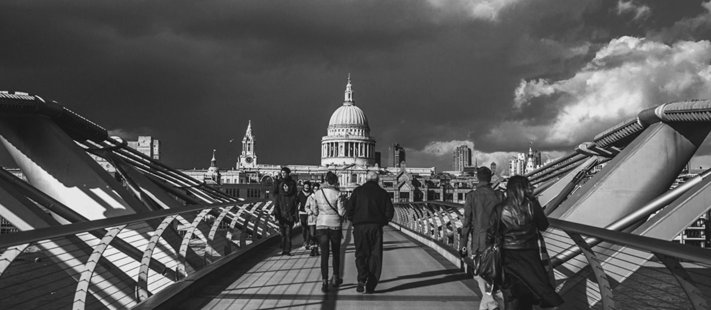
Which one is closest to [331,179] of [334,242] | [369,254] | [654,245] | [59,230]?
[334,242]

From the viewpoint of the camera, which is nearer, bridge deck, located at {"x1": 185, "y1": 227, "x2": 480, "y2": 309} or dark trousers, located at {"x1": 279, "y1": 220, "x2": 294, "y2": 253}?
bridge deck, located at {"x1": 185, "y1": 227, "x2": 480, "y2": 309}

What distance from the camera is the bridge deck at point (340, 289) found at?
8008 mm

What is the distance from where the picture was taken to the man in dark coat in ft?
46.6

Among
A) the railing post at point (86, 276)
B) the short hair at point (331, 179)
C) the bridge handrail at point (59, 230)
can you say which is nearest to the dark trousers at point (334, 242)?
the short hair at point (331, 179)

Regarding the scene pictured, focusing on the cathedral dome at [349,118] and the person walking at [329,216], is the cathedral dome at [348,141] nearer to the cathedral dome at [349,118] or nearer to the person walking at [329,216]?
the cathedral dome at [349,118]

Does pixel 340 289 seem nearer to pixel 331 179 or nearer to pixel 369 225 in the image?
pixel 369 225

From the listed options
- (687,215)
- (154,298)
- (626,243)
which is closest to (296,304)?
(154,298)

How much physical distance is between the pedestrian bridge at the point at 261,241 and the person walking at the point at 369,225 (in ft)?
0.87

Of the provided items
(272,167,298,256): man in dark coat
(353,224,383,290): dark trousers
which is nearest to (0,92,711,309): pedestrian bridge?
(353,224,383,290): dark trousers

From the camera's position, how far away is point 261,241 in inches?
644

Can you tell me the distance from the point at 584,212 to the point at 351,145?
540 ft

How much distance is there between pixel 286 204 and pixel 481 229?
7104 mm

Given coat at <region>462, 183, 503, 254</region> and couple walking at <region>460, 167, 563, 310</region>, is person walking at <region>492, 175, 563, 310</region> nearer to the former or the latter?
couple walking at <region>460, 167, 563, 310</region>

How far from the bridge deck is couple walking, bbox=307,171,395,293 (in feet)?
0.84
